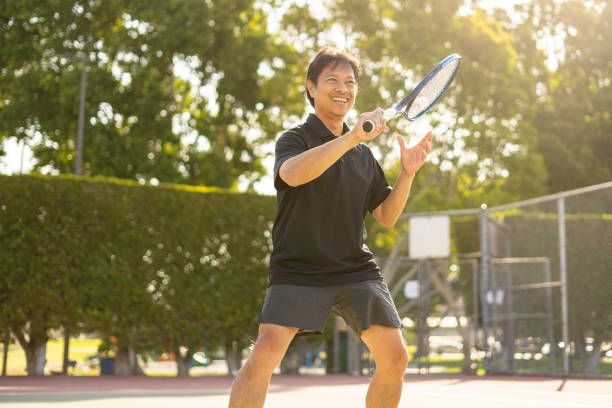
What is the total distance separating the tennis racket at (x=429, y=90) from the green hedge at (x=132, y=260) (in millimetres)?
8385

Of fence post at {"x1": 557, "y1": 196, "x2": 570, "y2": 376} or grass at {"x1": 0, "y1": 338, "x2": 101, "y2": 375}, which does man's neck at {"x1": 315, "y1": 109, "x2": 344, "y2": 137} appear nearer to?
fence post at {"x1": 557, "y1": 196, "x2": 570, "y2": 376}

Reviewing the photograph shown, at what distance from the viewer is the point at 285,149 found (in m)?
3.64

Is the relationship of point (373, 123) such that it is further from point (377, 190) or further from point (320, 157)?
point (377, 190)

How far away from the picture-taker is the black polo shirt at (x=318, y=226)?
3.62 meters

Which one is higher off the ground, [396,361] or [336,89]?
[336,89]

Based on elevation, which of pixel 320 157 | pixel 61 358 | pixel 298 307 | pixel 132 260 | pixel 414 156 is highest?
pixel 414 156

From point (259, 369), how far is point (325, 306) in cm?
43

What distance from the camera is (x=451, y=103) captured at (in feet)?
65.6

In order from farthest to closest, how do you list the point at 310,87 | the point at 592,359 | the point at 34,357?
the point at 34,357, the point at 592,359, the point at 310,87

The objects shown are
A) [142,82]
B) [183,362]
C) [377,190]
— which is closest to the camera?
[377,190]

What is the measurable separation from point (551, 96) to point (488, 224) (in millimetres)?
14297

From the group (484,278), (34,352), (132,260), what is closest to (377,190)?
(132,260)

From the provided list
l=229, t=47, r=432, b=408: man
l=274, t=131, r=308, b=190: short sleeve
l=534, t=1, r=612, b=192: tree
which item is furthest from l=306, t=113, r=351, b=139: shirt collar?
l=534, t=1, r=612, b=192: tree

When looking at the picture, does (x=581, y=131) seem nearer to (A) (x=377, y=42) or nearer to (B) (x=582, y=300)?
(A) (x=377, y=42)
